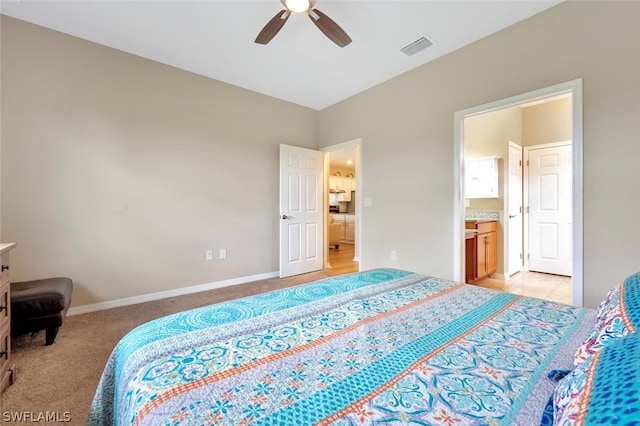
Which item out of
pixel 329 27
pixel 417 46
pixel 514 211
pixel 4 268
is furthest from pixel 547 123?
pixel 4 268

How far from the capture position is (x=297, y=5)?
6.67ft

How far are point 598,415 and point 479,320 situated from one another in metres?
0.78

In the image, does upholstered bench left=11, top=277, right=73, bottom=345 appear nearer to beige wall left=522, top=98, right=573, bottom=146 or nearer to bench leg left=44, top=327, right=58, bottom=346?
bench leg left=44, top=327, right=58, bottom=346

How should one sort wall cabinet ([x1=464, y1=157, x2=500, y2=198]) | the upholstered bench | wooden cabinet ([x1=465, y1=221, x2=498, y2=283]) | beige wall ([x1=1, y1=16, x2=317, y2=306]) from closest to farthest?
the upholstered bench → beige wall ([x1=1, y1=16, x2=317, y2=306]) → wooden cabinet ([x1=465, y1=221, x2=498, y2=283]) → wall cabinet ([x1=464, y1=157, x2=500, y2=198])

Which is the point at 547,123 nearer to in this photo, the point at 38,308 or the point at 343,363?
the point at 343,363

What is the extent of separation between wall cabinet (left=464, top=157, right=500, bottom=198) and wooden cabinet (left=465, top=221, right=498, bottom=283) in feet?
1.64

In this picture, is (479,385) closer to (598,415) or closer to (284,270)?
(598,415)

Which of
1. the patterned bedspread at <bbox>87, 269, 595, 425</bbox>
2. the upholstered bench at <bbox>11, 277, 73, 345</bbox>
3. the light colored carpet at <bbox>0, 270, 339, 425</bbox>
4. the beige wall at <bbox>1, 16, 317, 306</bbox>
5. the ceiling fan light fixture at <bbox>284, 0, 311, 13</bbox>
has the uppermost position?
the ceiling fan light fixture at <bbox>284, 0, 311, 13</bbox>

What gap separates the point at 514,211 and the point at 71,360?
5.51m

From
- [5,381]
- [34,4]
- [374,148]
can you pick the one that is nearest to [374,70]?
[374,148]

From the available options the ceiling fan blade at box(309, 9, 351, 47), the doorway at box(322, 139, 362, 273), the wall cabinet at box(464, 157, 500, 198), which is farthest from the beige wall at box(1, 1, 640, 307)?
the wall cabinet at box(464, 157, 500, 198)

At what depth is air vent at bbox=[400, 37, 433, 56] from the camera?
2730 millimetres

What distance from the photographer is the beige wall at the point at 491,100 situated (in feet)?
6.48

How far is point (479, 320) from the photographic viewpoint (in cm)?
111
